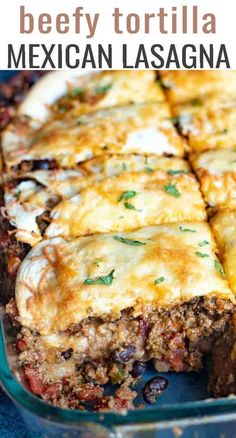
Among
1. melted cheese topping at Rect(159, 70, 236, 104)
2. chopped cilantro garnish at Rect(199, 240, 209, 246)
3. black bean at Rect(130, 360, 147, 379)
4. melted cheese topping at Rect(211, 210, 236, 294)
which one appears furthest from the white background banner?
black bean at Rect(130, 360, 147, 379)

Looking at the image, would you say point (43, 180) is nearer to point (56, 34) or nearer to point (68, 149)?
point (68, 149)

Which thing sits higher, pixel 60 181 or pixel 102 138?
pixel 102 138

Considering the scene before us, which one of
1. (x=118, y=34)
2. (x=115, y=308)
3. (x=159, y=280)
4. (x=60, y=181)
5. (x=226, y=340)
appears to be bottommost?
(x=226, y=340)

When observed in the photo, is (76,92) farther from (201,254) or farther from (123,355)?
(123,355)

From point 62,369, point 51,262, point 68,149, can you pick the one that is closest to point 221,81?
point 68,149

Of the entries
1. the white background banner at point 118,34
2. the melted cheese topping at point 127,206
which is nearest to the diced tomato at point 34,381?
the melted cheese topping at point 127,206

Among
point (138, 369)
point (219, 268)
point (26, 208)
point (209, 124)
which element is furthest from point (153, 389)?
point (209, 124)

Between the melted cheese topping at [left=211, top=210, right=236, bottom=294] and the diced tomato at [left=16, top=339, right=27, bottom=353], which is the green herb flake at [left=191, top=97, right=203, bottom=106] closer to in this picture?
the melted cheese topping at [left=211, top=210, right=236, bottom=294]

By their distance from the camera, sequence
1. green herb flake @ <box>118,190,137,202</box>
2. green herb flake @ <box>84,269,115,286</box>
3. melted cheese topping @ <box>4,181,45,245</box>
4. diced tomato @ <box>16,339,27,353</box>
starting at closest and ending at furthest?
diced tomato @ <box>16,339,27,353</box>, green herb flake @ <box>84,269,115,286</box>, melted cheese topping @ <box>4,181,45,245</box>, green herb flake @ <box>118,190,137,202</box>
